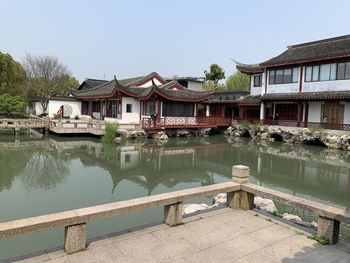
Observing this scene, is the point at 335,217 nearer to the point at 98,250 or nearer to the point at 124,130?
the point at 98,250

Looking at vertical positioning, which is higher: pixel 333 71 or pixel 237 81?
pixel 237 81

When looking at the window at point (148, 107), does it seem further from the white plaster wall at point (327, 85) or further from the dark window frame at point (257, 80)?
the white plaster wall at point (327, 85)

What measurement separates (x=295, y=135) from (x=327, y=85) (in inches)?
146

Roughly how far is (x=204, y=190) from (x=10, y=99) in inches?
968

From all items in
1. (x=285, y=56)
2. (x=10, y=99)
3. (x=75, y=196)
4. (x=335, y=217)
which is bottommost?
(x=75, y=196)

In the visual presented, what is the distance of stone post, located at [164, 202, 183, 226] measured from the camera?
4.58 meters

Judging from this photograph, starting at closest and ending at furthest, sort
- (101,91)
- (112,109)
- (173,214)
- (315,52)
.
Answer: (173,214), (315,52), (112,109), (101,91)

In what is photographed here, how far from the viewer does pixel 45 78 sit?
122 feet

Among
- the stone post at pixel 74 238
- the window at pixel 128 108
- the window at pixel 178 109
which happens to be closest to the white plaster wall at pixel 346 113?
the window at pixel 178 109

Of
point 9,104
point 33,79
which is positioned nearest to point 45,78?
point 33,79

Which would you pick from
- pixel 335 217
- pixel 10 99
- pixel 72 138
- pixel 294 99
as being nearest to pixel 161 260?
pixel 335 217

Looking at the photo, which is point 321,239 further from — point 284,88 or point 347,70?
point 284,88

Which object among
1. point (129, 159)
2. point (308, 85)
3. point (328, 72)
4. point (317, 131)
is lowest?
point (129, 159)

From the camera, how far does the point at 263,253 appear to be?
3.84 metres
